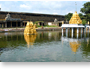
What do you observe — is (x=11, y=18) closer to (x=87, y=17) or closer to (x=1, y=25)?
(x=1, y=25)

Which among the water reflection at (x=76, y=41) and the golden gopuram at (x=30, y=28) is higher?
the golden gopuram at (x=30, y=28)

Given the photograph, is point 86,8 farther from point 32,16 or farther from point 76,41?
point 76,41

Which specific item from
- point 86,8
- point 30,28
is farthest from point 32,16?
point 30,28

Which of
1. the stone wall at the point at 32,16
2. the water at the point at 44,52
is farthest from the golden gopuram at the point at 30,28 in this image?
the stone wall at the point at 32,16

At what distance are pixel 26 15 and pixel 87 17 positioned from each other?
40.1m

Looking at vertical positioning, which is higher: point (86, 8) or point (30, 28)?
point (86, 8)

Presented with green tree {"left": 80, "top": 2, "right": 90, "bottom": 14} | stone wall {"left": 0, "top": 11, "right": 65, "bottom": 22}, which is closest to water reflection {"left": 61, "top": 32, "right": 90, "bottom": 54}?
stone wall {"left": 0, "top": 11, "right": 65, "bottom": 22}

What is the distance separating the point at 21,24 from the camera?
8769cm

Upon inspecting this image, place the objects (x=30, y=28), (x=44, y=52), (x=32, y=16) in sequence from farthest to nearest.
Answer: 1. (x=32, y=16)
2. (x=30, y=28)
3. (x=44, y=52)

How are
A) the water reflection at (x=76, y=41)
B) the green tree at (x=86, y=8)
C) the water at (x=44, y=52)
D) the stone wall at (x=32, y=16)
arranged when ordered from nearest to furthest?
the water at (x=44, y=52), the water reflection at (x=76, y=41), the stone wall at (x=32, y=16), the green tree at (x=86, y=8)

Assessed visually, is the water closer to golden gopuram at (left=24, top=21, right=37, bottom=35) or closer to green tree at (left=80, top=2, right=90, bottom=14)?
golden gopuram at (left=24, top=21, right=37, bottom=35)

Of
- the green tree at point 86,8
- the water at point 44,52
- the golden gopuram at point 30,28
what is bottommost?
the water at point 44,52

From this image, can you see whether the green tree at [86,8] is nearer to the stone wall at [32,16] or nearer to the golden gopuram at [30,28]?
the stone wall at [32,16]
